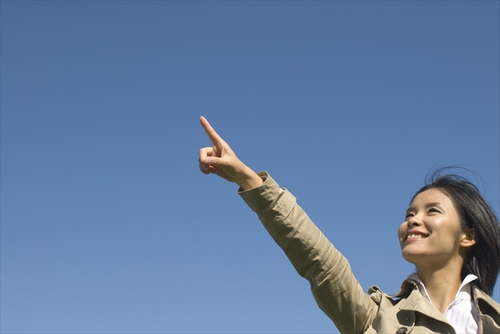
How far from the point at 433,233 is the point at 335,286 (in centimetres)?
111

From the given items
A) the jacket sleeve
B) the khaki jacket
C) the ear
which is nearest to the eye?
the ear

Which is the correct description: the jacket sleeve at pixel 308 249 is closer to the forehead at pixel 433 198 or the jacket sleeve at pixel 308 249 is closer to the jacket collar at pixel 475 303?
the jacket collar at pixel 475 303

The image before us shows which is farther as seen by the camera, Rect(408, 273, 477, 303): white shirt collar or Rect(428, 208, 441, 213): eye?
Rect(428, 208, 441, 213): eye

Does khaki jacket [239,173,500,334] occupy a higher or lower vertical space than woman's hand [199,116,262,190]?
lower

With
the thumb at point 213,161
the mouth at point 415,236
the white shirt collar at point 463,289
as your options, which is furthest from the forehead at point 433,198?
the thumb at point 213,161

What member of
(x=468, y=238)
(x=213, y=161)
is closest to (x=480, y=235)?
(x=468, y=238)

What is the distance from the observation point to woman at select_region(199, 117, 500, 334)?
4.96 metres

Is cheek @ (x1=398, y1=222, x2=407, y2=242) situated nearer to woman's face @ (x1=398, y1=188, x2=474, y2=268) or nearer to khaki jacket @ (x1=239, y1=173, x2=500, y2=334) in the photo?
woman's face @ (x1=398, y1=188, x2=474, y2=268)

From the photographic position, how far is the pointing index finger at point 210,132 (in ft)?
16.1

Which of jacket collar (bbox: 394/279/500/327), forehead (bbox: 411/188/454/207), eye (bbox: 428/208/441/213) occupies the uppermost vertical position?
forehead (bbox: 411/188/454/207)

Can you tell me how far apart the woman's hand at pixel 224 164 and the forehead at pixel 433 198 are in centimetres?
170

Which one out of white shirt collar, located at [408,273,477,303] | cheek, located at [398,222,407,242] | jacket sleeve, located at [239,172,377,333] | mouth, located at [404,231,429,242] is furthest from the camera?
cheek, located at [398,222,407,242]

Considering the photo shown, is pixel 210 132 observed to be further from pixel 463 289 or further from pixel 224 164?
pixel 463 289

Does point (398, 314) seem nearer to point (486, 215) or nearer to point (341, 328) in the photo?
point (341, 328)
